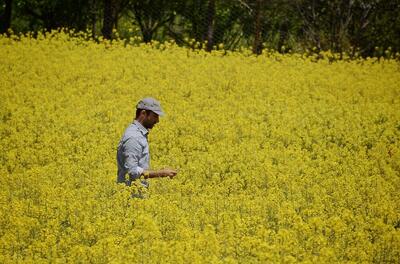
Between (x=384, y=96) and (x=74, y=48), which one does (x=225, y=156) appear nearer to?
(x=384, y=96)

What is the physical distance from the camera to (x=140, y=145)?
7684mm

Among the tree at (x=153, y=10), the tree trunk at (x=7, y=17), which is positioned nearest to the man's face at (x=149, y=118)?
the tree trunk at (x=7, y=17)

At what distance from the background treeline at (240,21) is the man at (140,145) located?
1521 cm

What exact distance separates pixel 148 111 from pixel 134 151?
45cm

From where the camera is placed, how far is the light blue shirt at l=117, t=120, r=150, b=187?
758 centimetres

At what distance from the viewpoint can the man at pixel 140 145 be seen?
757 cm

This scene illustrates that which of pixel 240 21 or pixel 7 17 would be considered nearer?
pixel 7 17

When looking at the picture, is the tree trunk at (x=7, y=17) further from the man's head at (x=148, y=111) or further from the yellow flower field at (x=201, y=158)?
the man's head at (x=148, y=111)

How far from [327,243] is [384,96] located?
10.3 m

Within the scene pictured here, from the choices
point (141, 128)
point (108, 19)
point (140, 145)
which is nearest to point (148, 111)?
point (141, 128)

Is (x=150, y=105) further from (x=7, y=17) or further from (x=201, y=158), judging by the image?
(x=7, y=17)

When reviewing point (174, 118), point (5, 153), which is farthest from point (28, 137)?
point (174, 118)

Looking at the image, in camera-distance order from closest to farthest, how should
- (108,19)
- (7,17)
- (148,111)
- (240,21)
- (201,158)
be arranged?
(148,111), (201,158), (108,19), (7,17), (240,21)

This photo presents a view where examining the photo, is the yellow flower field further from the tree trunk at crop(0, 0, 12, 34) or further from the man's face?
the tree trunk at crop(0, 0, 12, 34)
